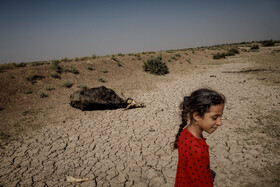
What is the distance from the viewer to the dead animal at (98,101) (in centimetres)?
575

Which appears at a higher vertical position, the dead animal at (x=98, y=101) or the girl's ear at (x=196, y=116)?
the girl's ear at (x=196, y=116)

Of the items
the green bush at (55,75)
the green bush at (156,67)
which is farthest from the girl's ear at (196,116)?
the green bush at (156,67)

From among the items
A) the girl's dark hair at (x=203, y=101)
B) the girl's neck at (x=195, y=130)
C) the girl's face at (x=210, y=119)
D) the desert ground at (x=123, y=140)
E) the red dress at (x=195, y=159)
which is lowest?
the desert ground at (x=123, y=140)

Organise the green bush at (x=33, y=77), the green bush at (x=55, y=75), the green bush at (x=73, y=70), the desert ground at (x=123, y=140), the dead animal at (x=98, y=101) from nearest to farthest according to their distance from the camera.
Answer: the desert ground at (x=123, y=140), the dead animal at (x=98, y=101), the green bush at (x=33, y=77), the green bush at (x=55, y=75), the green bush at (x=73, y=70)

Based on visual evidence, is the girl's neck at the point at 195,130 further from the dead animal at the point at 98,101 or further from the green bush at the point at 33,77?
the green bush at the point at 33,77

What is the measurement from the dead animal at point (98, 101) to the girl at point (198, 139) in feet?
14.9

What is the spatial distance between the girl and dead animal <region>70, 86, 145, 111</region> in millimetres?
4548

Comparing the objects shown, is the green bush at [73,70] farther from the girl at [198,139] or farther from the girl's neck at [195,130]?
the girl's neck at [195,130]

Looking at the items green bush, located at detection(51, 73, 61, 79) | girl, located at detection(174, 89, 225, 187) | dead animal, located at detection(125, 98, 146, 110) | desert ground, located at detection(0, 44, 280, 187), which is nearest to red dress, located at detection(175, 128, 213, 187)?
girl, located at detection(174, 89, 225, 187)

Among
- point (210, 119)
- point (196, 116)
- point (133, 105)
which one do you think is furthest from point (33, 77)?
point (210, 119)

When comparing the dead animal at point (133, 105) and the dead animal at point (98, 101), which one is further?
the dead animal at point (133, 105)

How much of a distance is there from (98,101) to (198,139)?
195 inches

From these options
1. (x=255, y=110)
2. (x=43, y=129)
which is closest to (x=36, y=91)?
(x=43, y=129)

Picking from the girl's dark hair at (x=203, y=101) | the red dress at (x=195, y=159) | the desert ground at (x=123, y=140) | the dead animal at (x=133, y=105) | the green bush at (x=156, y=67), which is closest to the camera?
the red dress at (x=195, y=159)
